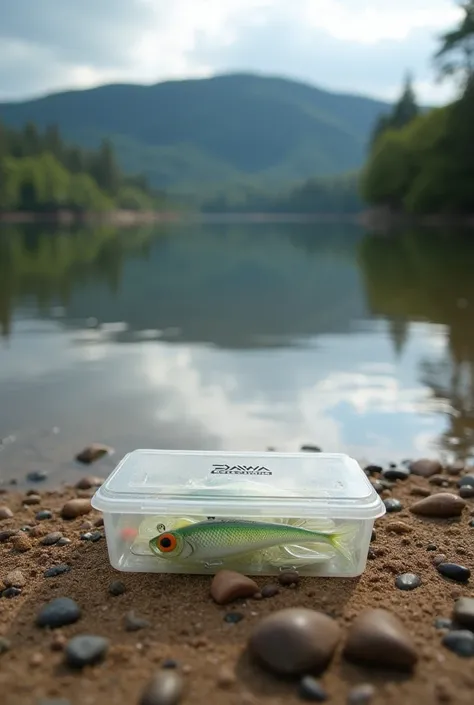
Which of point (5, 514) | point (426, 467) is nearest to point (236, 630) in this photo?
point (5, 514)

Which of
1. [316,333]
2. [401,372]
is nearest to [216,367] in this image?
[401,372]

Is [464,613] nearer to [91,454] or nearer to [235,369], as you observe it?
[91,454]

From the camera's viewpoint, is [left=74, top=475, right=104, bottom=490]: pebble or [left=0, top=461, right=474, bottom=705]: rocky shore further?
[left=74, top=475, right=104, bottom=490]: pebble

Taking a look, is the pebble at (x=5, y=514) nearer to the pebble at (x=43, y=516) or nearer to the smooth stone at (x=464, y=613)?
the pebble at (x=43, y=516)

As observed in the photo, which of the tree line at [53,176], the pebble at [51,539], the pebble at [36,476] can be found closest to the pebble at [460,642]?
the pebble at [51,539]

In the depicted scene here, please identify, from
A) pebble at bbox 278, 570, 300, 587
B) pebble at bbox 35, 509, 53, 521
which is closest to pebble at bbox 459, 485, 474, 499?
pebble at bbox 278, 570, 300, 587

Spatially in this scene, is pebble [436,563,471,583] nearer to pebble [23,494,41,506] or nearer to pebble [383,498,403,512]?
pebble [383,498,403,512]
